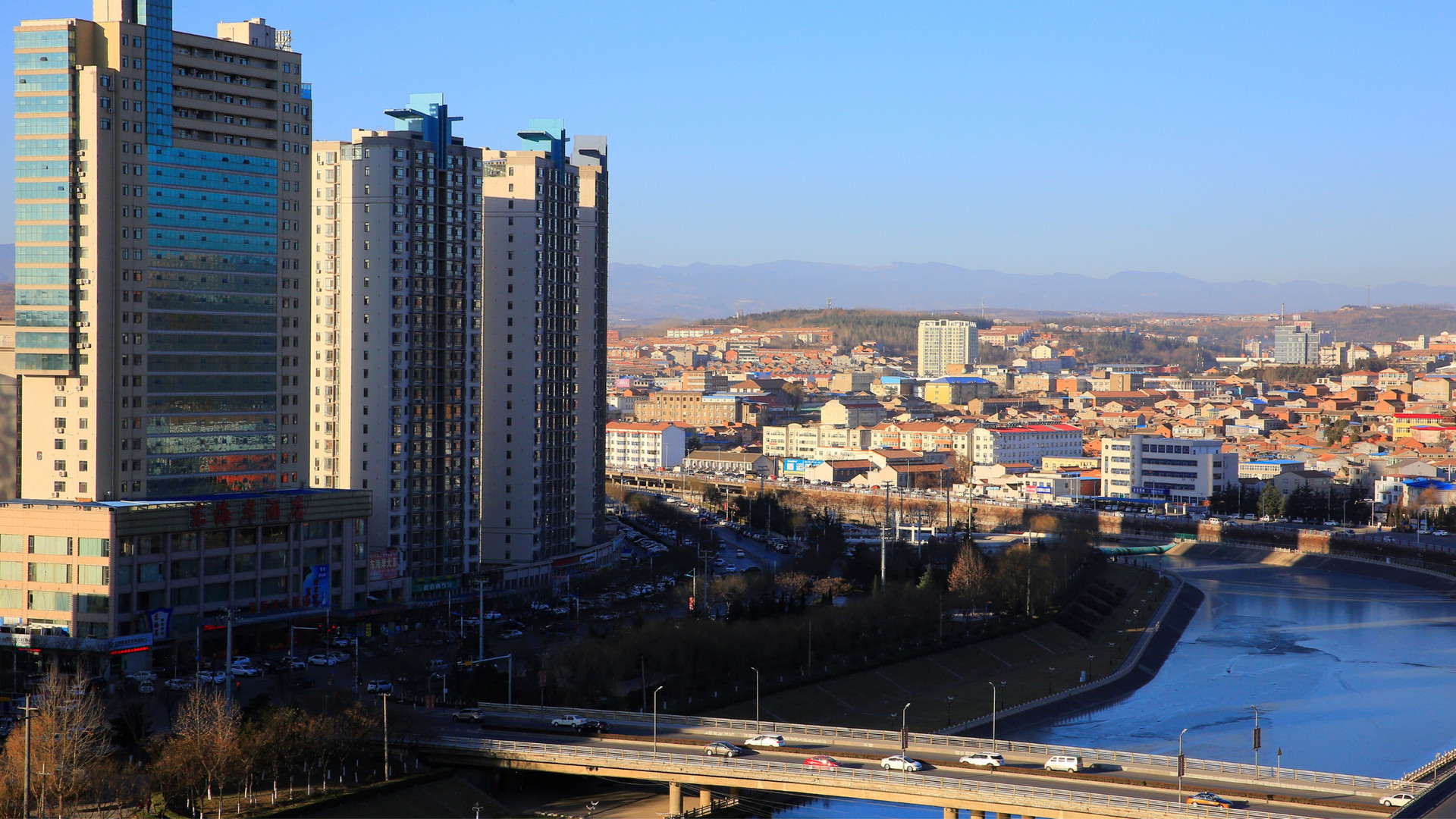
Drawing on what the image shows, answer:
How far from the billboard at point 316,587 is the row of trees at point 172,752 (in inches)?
301

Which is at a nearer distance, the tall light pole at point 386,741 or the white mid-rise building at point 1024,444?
the tall light pole at point 386,741

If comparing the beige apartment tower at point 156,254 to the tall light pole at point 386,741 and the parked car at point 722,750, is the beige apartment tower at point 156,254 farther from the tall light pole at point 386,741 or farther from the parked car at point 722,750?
the parked car at point 722,750

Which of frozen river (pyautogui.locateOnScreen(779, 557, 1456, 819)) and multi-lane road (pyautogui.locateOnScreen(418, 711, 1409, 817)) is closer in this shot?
multi-lane road (pyautogui.locateOnScreen(418, 711, 1409, 817))

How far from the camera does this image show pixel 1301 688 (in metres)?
33.1

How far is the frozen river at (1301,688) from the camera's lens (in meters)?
→ 27.3

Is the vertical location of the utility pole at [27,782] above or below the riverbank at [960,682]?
above

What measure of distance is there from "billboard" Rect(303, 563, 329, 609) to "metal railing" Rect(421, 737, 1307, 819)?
8.84 meters

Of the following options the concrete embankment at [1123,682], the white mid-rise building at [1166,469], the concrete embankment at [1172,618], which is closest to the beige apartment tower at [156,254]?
the concrete embankment at [1123,682]

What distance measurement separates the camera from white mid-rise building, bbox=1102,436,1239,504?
6469 centimetres

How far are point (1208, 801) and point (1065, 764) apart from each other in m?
2.11

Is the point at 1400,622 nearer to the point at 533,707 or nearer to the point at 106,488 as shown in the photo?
the point at 533,707

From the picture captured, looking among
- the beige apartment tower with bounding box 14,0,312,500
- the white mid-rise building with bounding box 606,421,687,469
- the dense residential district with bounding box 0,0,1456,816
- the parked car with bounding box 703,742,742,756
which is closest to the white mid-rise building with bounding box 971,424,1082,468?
the white mid-rise building with bounding box 606,421,687,469

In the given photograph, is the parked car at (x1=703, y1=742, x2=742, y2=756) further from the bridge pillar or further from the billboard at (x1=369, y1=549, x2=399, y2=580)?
the billboard at (x1=369, y1=549, x2=399, y2=580)

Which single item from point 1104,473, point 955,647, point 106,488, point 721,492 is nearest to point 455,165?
point 106,488
